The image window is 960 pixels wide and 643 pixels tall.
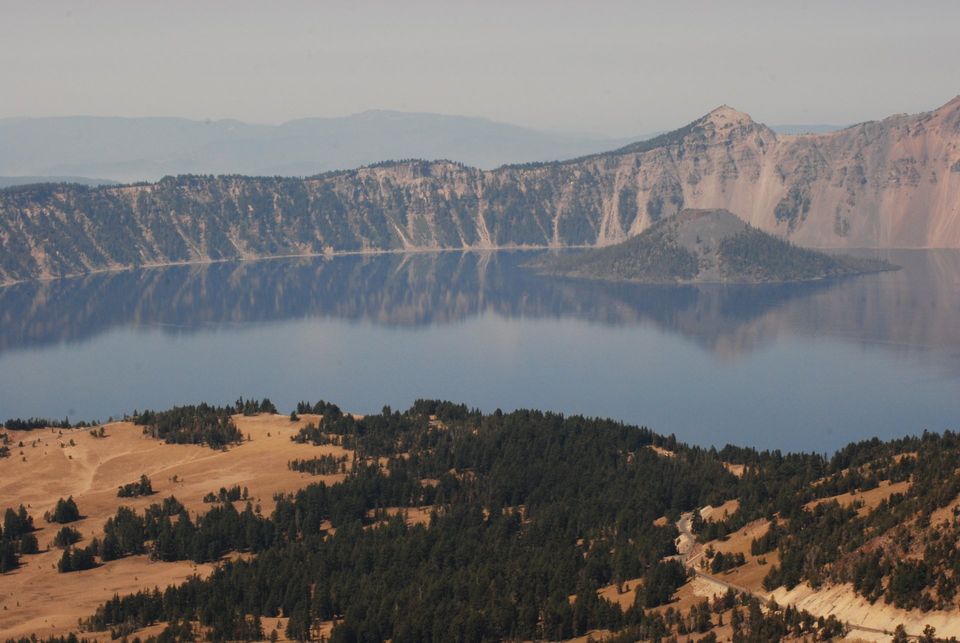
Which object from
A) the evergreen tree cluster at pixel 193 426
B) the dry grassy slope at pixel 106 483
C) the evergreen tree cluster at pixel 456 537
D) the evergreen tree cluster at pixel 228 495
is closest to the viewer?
the evergreen tree cluster at pixel 456 537

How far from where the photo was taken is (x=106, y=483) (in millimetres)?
126938

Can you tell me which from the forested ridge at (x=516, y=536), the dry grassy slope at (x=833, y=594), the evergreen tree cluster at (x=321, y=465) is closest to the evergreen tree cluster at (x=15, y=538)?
the forested ridge at (x=516, y=536)

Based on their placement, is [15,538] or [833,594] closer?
[833,594]

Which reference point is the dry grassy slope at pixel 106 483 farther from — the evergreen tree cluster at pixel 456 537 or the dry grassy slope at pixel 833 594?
the dry grassy slope at pixel 833 594

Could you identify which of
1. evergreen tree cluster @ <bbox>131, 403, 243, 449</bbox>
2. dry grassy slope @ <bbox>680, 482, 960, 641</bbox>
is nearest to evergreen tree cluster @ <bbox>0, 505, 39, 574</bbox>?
evergreen tree cluster @ <bbox>131, 403, 243, 449</bbox>

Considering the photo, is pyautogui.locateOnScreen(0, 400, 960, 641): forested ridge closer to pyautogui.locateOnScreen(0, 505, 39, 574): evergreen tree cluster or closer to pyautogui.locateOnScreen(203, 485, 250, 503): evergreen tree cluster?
pyautogui.locateOnScreen(0, 505, 39, 574): evergreen tree cluster

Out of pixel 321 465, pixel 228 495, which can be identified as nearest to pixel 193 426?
pixel 321 465

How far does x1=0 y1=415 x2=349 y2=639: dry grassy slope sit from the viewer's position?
9469 centimetres

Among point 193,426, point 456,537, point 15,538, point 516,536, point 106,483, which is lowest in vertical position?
point 15,538

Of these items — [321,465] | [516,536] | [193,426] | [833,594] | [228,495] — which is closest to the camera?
[833,594]

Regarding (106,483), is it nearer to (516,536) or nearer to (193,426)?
(193,426)

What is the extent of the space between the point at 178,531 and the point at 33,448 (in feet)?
128

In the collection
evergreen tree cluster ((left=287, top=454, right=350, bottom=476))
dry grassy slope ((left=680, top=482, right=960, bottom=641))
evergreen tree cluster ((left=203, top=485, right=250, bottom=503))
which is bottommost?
evergreen tree cluster ((left=203, top=485, right=250, bottom=503))

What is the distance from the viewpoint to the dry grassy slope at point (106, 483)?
9469 centimetres
